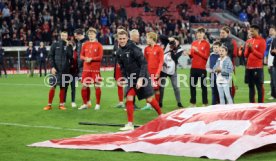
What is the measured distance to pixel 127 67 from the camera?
13594 mm

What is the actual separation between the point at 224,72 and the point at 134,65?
2761mm

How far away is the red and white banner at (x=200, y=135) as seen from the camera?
9734 millimetres

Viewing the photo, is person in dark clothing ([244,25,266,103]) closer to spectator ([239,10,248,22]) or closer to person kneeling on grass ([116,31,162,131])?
person kneeling on grass ([116,31,162,131])

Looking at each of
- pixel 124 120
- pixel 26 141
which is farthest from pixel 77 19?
pixel 26 141

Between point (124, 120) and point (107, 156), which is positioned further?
point (124, 120)

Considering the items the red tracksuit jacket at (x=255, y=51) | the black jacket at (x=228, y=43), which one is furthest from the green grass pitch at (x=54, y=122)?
the red tracksuit jacket at (x=255, y=51)

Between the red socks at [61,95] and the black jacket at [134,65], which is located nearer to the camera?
the black jacket at [134,65]

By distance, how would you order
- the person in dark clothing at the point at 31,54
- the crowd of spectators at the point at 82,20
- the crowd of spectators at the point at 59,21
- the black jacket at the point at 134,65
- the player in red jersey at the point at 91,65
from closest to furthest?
1. the black jacket at the point at 134,65
2. the player in red jersey at the point at 91,65
3. the person in dark clothing at the point at 31,54
4. the crowd of spectators at the point at 59,21
5. the crowd of spectators at the point at 82,20

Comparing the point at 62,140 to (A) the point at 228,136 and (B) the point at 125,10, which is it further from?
(B) the point at 125,10

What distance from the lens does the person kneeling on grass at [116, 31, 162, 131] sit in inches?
519

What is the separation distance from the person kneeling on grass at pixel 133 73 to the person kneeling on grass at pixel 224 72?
2586 millimetres

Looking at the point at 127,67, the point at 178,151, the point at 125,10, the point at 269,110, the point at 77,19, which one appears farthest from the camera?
the point at 125,10

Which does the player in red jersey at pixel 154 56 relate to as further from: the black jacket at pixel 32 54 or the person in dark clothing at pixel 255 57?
the black jacket at pixel 32 54

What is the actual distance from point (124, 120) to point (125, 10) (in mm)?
34254
